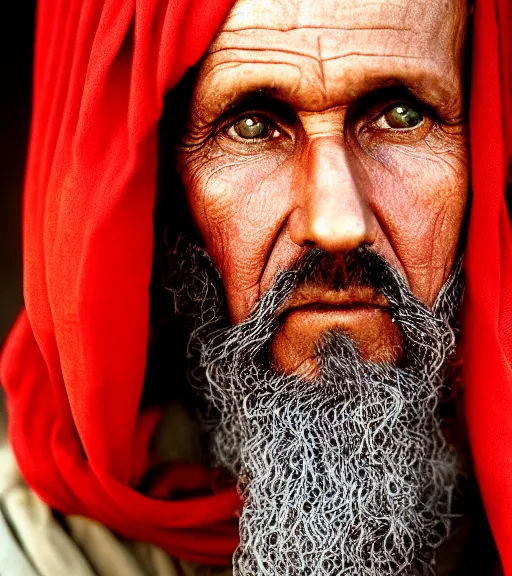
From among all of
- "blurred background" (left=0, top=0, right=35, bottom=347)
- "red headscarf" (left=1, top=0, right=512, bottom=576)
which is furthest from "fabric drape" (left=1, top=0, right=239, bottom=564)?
"blurred background" (left=0, top=0, right=35, bottom=347)

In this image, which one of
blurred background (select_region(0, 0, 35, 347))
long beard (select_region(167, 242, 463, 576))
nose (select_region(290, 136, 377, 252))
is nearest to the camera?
nose (select_region(290, 136, 377, 252))

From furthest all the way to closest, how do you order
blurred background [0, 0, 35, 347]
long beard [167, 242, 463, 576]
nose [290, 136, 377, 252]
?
1. blurred background [0, 0, 35, 347]
2. long beard [167, 242, 463, 576]
3. nose [290, 136, 377, 252]

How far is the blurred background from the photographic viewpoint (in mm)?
3213

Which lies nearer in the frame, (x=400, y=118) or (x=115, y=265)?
(x=115, y=265)

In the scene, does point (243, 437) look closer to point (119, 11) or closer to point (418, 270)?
point (418, 270)

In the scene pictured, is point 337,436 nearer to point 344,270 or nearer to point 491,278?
point 344,270

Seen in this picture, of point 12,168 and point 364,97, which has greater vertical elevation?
point 364,97

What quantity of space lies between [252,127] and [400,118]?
0.30 metres

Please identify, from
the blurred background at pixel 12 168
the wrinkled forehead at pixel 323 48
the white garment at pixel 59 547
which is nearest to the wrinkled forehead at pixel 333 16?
the wrinkled forehead at pixel 323 48

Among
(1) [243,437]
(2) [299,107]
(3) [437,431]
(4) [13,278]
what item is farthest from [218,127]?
(4) [13,278]

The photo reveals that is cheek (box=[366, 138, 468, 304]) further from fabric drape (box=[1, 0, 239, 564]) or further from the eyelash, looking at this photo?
fabric drape (box=[1, 0, 239, 564])

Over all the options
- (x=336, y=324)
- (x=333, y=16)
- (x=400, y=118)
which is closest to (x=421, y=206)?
(x=400, y=118)

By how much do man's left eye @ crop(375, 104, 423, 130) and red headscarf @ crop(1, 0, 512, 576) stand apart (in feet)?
0.37

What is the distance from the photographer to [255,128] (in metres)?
1.72
